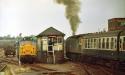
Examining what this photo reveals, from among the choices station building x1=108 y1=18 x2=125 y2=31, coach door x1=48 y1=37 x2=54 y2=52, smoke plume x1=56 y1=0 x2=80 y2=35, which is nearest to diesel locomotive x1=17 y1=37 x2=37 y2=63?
coach door x1=48 y1=37 x2=54 y2=52

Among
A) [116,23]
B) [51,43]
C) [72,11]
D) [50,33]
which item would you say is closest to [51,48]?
[51,43]

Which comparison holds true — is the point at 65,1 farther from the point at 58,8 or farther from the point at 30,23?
the point at 30,23

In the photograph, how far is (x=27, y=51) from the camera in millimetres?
10219

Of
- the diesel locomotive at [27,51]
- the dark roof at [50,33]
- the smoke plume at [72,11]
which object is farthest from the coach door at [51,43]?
the smoke plume at [72,11]

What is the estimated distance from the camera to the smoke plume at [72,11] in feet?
27.4

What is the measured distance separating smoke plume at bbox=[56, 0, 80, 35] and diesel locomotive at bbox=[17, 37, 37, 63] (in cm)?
142

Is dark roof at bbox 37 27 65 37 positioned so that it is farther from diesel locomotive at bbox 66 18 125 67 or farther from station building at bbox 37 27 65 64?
diesel locomotive at bbox 66 18 125 67

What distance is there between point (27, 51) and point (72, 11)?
193cm

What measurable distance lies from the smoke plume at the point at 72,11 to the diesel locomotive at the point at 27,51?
1.42 metres

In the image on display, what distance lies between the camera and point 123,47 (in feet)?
26.2

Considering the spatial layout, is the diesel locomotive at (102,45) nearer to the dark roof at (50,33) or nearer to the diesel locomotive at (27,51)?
the dark roof at (50,33)

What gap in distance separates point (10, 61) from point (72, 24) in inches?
79.0

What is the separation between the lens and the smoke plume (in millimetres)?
8350

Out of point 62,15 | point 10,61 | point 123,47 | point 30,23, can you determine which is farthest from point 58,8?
point 10,61
